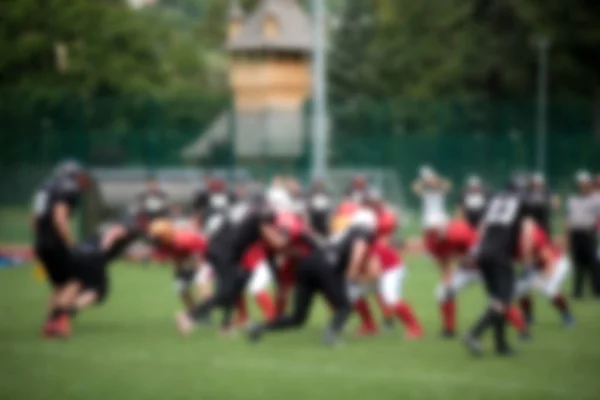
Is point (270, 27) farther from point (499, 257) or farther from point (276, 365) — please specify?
point (276, 365)

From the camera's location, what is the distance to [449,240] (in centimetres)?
1571

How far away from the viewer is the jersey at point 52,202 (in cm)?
1470

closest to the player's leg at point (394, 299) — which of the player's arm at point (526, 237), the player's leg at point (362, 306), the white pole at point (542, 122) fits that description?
the player's leg at point (362, 306)

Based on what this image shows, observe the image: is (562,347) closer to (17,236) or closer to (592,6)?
(17,236)

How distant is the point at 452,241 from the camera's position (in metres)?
15.7

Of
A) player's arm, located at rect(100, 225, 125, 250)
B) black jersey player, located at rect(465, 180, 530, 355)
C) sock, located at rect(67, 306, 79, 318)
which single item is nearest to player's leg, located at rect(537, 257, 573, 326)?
black jersey player, located at rect(465, 180, 530, 355)

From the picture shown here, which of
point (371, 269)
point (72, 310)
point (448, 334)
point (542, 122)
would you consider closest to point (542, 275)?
point (448, 334)

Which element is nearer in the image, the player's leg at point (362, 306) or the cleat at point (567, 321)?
the player's leg at point (362, 306)

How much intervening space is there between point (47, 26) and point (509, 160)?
30684 millimetres

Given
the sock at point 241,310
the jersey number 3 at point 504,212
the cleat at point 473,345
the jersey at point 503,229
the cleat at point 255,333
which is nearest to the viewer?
the cleat at point 473,345

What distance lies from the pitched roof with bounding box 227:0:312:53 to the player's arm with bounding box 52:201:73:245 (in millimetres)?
42720

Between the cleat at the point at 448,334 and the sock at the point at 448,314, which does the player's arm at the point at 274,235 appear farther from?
the cleat at the point at 448,334

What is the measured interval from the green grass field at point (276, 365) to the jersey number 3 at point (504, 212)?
54.1 inches

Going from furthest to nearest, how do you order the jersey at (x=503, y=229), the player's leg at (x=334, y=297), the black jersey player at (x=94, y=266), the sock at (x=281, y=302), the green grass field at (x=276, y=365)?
the sock at (x=281, y=302) < the black jersey player at (x=94, y=266) < the player's leg at (x=334, y=297) < the jersey at (x=503, y=229) < the green grass field at (x=276, y=365)
